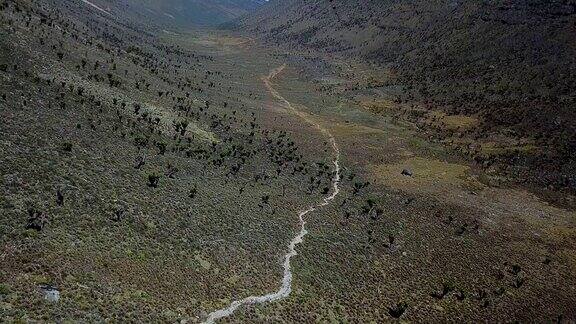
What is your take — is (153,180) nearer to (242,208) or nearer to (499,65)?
(242,208)

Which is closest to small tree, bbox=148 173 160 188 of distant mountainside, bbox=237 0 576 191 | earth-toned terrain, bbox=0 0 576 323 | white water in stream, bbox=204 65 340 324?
earth-toned terrain, bbox=0 0 576 323

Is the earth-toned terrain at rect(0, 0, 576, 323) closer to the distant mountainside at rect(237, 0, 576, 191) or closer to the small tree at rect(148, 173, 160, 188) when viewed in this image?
the small tree at rect(148, 173, 160, 188)

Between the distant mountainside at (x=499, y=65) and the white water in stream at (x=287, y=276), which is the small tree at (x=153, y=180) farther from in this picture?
the distant mountainside at (x=499, y=65)

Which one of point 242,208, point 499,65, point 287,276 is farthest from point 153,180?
point 499,65

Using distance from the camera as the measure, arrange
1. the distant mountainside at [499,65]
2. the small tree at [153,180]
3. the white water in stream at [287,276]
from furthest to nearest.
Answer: the distant mountainside at [499,65] < the small tree at [153,180] < the white water in stream at [287,276]

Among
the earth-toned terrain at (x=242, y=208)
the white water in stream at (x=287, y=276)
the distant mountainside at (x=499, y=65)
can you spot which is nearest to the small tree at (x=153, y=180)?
the earth-toned terrain at (x=242, y=208)

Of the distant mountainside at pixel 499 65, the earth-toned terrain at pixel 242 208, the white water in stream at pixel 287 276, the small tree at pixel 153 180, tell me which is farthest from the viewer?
the distant mountainside at pixel 499 65

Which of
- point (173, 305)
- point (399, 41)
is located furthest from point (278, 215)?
point (399, 41)
